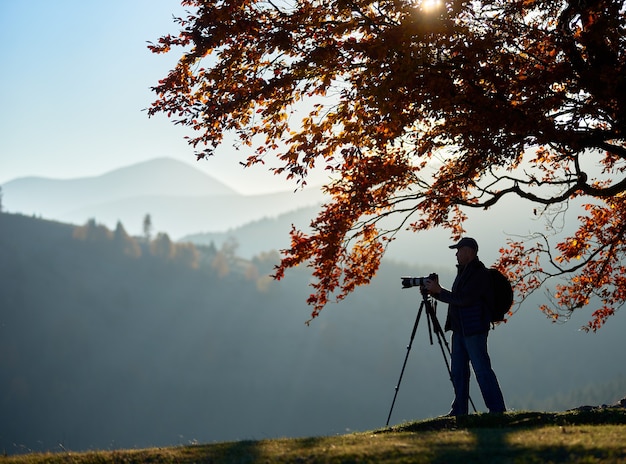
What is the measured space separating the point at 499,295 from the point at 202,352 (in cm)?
16239

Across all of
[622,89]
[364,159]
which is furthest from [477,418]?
[622,89]

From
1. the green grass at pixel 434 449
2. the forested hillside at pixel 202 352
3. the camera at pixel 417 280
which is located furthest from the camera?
the forested hillside at pixel 202 352

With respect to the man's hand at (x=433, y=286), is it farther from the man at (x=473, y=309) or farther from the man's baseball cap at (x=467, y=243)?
the man's baseball cap at (x=467, y=243)

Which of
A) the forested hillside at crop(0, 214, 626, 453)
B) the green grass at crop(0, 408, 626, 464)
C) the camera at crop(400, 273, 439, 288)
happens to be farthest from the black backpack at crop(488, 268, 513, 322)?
the forested hillside at crop(0, 214, 626, 453)

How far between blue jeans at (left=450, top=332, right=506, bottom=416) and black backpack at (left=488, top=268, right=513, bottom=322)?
1.14 ft

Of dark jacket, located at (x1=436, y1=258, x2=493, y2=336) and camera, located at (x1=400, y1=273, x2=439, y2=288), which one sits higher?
camera, located at (x1=400, y1=273, x2=439, y2=288)

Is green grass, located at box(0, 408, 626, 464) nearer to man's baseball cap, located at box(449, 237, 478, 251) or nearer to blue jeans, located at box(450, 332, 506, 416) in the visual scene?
blue jeans, located at box(450, 332, 506, 416)

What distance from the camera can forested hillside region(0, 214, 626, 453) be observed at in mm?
141875

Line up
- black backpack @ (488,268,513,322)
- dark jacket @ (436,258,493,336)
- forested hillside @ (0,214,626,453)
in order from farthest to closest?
forested hillside @ (0,214,626,453)
black backpack @ (488,268,513,322)
dark jacket @ (436,258,493,336)

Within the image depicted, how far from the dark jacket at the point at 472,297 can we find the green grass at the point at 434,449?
1.33m

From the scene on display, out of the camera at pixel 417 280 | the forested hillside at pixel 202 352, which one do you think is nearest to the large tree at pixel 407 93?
the camera at pixel 417 280

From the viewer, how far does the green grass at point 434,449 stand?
5984mm

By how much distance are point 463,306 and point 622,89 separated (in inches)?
160

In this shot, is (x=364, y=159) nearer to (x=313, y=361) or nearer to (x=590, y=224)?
(x=590, y=224)
